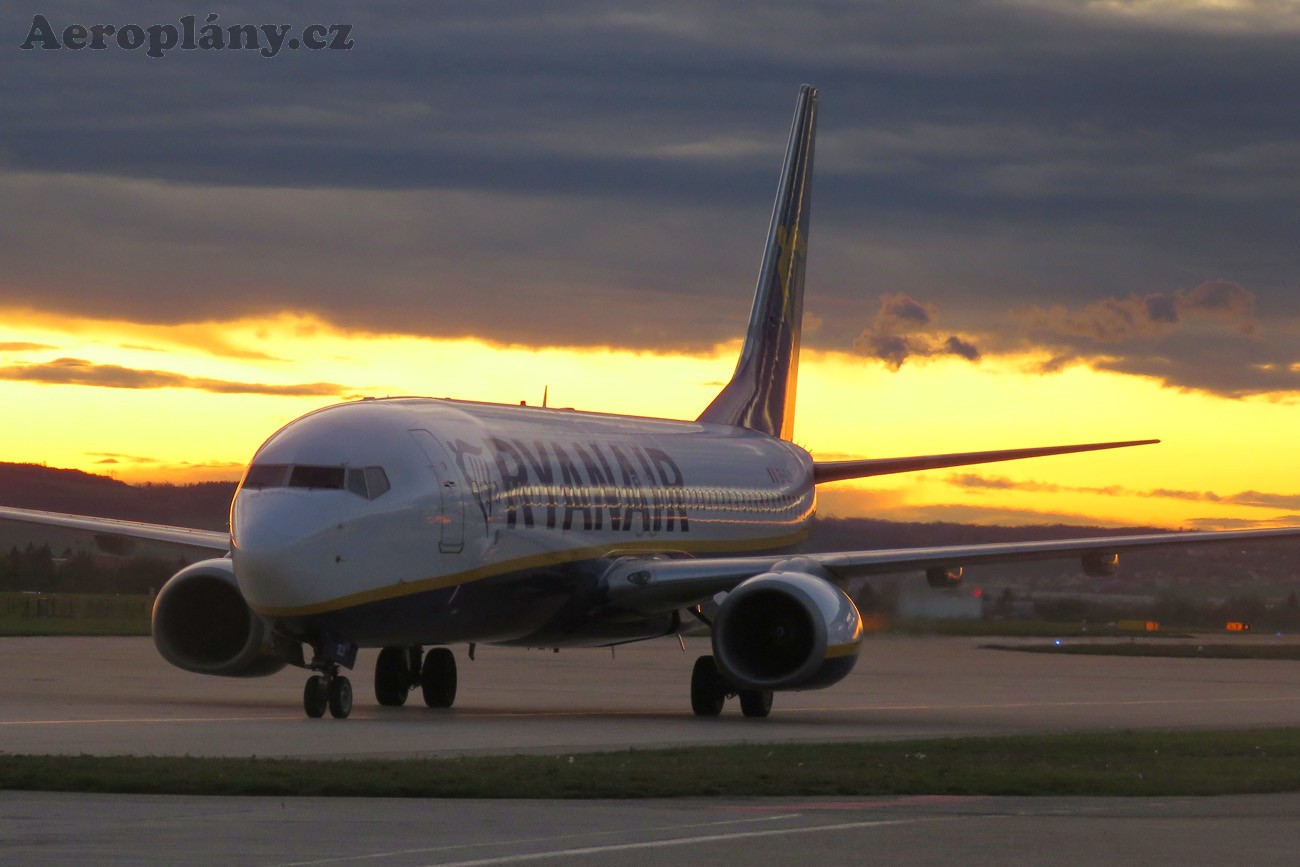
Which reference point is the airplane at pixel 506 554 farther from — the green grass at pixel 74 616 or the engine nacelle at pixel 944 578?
the green grass at pixel 74 616

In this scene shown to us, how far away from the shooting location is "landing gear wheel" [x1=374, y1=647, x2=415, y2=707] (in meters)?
27.9

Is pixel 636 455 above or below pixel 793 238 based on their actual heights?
below

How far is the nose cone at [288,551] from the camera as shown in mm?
22750

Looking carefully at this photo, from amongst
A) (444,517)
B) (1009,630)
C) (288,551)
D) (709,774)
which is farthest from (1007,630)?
(709,774)

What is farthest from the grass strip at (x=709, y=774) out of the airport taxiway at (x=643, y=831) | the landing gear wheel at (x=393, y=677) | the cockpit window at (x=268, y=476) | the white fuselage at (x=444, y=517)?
the landing gear wheel at (x=393, y=677)

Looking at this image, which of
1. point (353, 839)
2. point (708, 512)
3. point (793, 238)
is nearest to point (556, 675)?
point (708, 512)

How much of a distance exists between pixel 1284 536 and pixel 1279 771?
530 inches

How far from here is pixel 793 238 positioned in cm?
4141

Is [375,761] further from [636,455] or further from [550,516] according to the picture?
[636,455]

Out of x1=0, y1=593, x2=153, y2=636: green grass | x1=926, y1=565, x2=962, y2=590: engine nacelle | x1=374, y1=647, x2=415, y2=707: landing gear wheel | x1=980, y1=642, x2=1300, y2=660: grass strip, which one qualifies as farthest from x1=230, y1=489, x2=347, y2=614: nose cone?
x1=980, y1=642, x2=1300, y2=660: grass strip

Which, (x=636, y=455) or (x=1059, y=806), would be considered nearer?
(x=1059, y=806)

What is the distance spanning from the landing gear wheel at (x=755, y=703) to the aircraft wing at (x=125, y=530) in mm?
7571

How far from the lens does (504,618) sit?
86.0 feet

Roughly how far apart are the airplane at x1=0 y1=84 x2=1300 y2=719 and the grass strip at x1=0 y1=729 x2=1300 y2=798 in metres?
5.91
